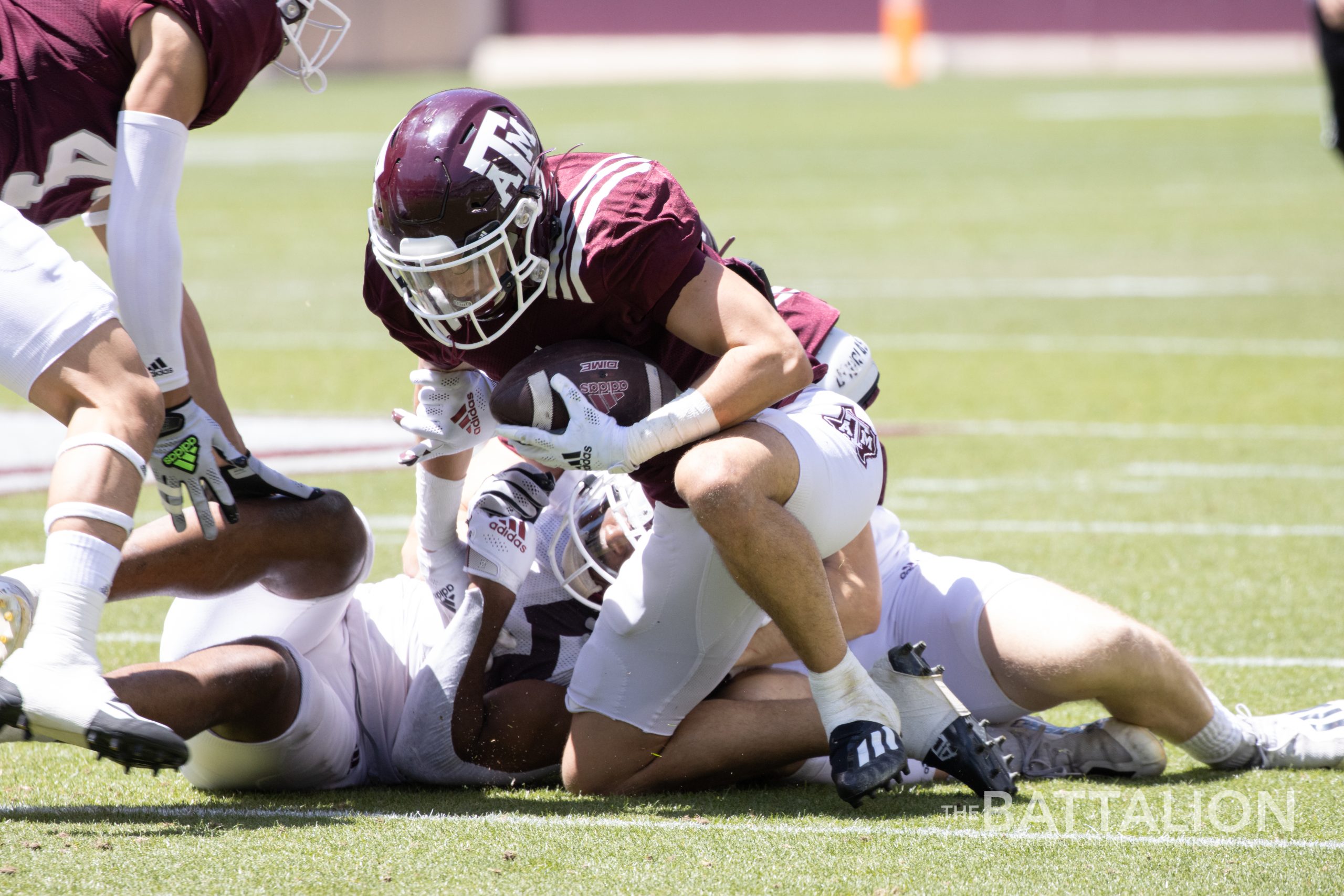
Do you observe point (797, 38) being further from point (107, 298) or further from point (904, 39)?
point (107, 298)

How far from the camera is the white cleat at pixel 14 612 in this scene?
314cm

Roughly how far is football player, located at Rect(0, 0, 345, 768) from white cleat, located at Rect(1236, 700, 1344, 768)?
6.62 feet

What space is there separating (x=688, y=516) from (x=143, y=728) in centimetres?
112

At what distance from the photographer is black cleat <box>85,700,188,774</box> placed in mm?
2834

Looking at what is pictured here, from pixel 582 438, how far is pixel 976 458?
11.8 feet

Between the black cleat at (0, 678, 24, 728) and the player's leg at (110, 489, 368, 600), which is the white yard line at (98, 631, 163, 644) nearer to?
the player's leg at (110, 489, 368, 600)

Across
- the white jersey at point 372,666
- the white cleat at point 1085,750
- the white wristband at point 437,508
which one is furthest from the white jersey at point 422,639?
the white cleat at point 1085,750

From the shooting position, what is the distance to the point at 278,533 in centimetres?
354

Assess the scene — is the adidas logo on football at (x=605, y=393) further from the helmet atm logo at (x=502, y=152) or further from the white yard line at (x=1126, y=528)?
the white yard line at (x=1126, y=528)

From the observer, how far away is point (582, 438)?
10.9ft

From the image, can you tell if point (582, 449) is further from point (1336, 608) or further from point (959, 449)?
point (959, 449)

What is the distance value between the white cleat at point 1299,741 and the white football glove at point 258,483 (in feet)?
6.54

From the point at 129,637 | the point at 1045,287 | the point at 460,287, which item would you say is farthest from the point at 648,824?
the point at 1045,287

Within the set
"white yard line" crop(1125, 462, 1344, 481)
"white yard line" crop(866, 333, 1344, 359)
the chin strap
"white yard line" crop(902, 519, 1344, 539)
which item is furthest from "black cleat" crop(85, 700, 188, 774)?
"white yard line" crop(866, 333, 1344, 359)
